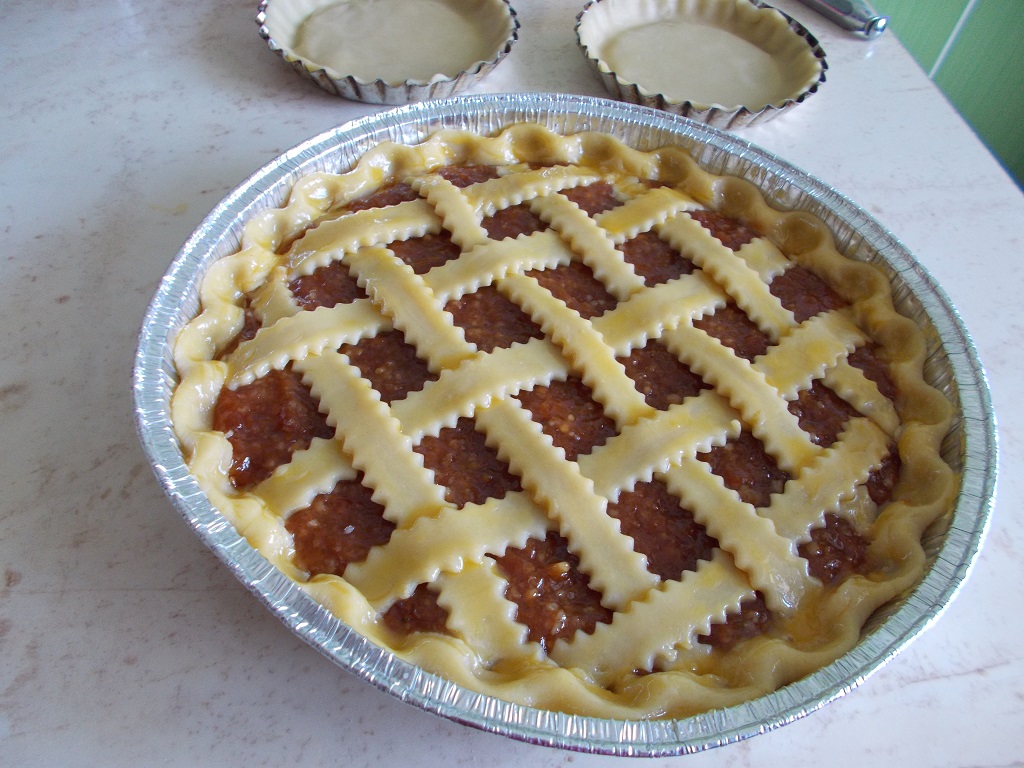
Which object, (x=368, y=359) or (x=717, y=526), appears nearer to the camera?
(x=717, y=526)

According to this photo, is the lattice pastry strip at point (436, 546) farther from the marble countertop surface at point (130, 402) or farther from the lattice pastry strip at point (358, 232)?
the lattice pastry strip at point (358, 232)

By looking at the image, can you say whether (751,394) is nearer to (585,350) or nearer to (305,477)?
(585,350)

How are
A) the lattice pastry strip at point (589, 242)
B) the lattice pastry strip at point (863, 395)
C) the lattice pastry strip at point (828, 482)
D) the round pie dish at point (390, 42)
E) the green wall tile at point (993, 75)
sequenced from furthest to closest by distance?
the green wall tile at point (993, 75) < the round pie dish at point (390, 42) < the lattice pastry strip at point (589, 242) < the lattice pastry strip at point (863, 395) < the lattice pastry strip at point (828, 482)

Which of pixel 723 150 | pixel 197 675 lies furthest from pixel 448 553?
pixel 723 150

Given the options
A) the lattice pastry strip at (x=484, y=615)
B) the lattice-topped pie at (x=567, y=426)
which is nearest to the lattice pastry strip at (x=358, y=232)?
the lattice-topped pie at (x=567, y=426)

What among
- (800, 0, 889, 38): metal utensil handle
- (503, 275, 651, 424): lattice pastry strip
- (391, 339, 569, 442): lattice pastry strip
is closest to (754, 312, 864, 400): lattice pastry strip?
(503, 275, 651, 424): lattice pastry strip

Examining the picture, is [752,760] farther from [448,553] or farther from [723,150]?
[723,150]
